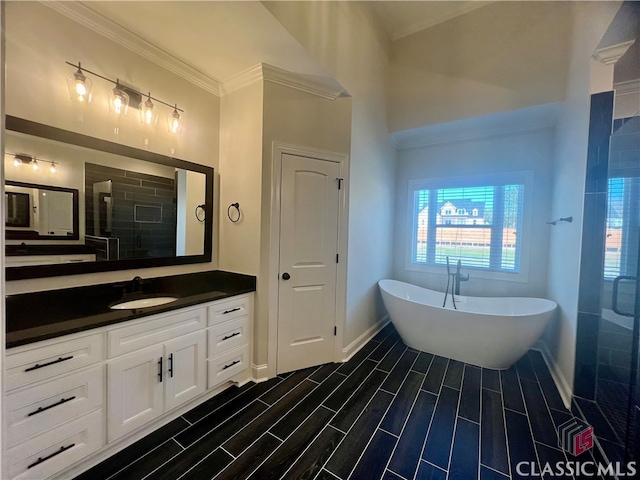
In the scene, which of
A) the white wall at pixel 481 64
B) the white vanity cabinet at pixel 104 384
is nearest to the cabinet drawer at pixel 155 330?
the white vanity cabinet at pixel 104 384

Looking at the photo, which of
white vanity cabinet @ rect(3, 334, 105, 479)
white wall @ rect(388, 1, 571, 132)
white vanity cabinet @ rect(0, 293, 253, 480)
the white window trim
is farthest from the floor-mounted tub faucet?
white vanity cabinet @ rect(3, 334, 105, 479)

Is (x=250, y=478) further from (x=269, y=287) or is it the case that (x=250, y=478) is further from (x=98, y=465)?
(x=269, y=287)

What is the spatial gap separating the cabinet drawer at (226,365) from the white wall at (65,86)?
2.70 feet

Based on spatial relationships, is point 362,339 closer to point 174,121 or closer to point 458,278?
point 458,278

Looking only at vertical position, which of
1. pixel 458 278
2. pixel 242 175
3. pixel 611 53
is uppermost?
pixel 611 53

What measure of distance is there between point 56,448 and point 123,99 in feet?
6.93

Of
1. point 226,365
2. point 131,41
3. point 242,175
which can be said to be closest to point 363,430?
point 226,365

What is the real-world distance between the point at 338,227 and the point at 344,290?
2.13ft

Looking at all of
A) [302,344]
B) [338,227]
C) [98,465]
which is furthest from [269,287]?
[98,465]

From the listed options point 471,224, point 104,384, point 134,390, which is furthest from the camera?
point 471,224

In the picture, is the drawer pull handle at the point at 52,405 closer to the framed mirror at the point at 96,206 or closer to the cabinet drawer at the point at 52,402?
the cabinet drawer at the point at 52,402

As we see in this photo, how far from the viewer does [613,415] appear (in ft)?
4.91

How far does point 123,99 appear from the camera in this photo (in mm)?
1821

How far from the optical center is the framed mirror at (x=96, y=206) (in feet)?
4.74
